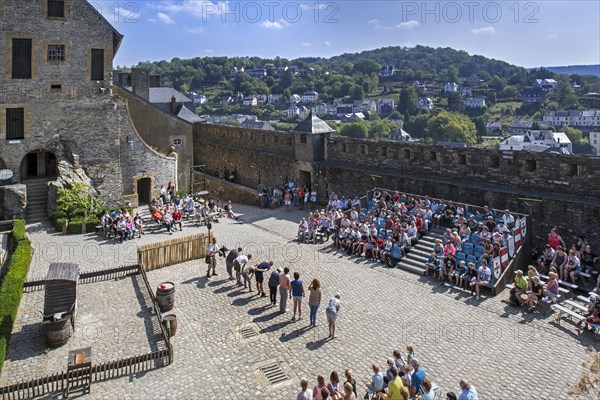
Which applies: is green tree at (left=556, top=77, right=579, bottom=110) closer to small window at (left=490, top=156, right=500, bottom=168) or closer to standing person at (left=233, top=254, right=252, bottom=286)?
small window at (left=490, top=156, right=500, bottom=168)

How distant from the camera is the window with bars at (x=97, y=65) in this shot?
25.3 metres

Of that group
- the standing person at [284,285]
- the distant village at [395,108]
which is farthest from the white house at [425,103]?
the standing person at [284,285]

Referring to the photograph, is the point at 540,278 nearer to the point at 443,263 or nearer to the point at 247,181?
the point at 443,263

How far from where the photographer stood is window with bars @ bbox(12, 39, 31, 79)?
2317 centimetres

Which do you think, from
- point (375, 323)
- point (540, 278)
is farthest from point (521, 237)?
point (375, 323)

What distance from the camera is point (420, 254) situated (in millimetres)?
18094

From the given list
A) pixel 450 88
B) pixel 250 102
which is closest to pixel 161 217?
pixel 250 102

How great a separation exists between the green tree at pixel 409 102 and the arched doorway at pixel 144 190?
131917 millimetres

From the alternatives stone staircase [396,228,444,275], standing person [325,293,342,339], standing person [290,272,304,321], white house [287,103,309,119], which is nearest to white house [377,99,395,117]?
white house [287,103,309,119]

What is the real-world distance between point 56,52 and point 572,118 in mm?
145180

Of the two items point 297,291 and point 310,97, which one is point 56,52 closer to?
point 297,291

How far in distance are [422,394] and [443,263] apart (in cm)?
740

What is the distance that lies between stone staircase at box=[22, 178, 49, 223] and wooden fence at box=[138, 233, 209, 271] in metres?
9.21

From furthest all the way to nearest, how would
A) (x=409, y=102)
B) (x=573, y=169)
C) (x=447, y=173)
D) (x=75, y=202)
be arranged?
(x=409, y=102) < (x=75, y=202) < (x=447, y=173) < (x=573, y=169)
